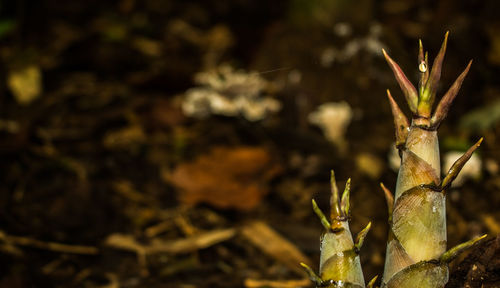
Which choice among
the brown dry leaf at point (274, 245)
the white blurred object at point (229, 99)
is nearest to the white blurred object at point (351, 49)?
the white blurred object at point (229, 99)

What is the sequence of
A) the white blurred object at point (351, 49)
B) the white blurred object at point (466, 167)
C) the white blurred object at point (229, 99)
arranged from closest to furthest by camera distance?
1. the white blurred object at point (466, 167)
2. the white blurred object at point (229, 99)
3. the white blurred object at point (351, 49)

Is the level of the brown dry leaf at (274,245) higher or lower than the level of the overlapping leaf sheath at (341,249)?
higher

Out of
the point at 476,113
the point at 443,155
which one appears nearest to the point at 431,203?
the point at 443,155

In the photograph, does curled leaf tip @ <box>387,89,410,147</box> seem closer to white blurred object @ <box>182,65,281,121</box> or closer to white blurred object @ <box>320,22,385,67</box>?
white blurred object @ <box>182,65,281,121</box>

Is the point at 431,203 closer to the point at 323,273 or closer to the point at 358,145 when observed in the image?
the point at 323,273

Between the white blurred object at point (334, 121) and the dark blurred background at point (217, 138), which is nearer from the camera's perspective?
the dark blurred background at point (217, 138)

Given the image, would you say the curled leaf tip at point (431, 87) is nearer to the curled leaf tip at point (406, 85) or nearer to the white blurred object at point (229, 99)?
the curled leaf tip at point (406, 85)

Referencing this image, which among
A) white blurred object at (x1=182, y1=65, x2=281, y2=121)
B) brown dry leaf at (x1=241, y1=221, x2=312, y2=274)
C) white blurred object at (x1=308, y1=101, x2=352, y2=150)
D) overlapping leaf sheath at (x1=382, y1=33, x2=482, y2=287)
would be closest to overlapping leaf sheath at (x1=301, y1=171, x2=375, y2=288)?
overlapping leaf sheath at (x1=382, y1=33, x2=482, y2=287)
